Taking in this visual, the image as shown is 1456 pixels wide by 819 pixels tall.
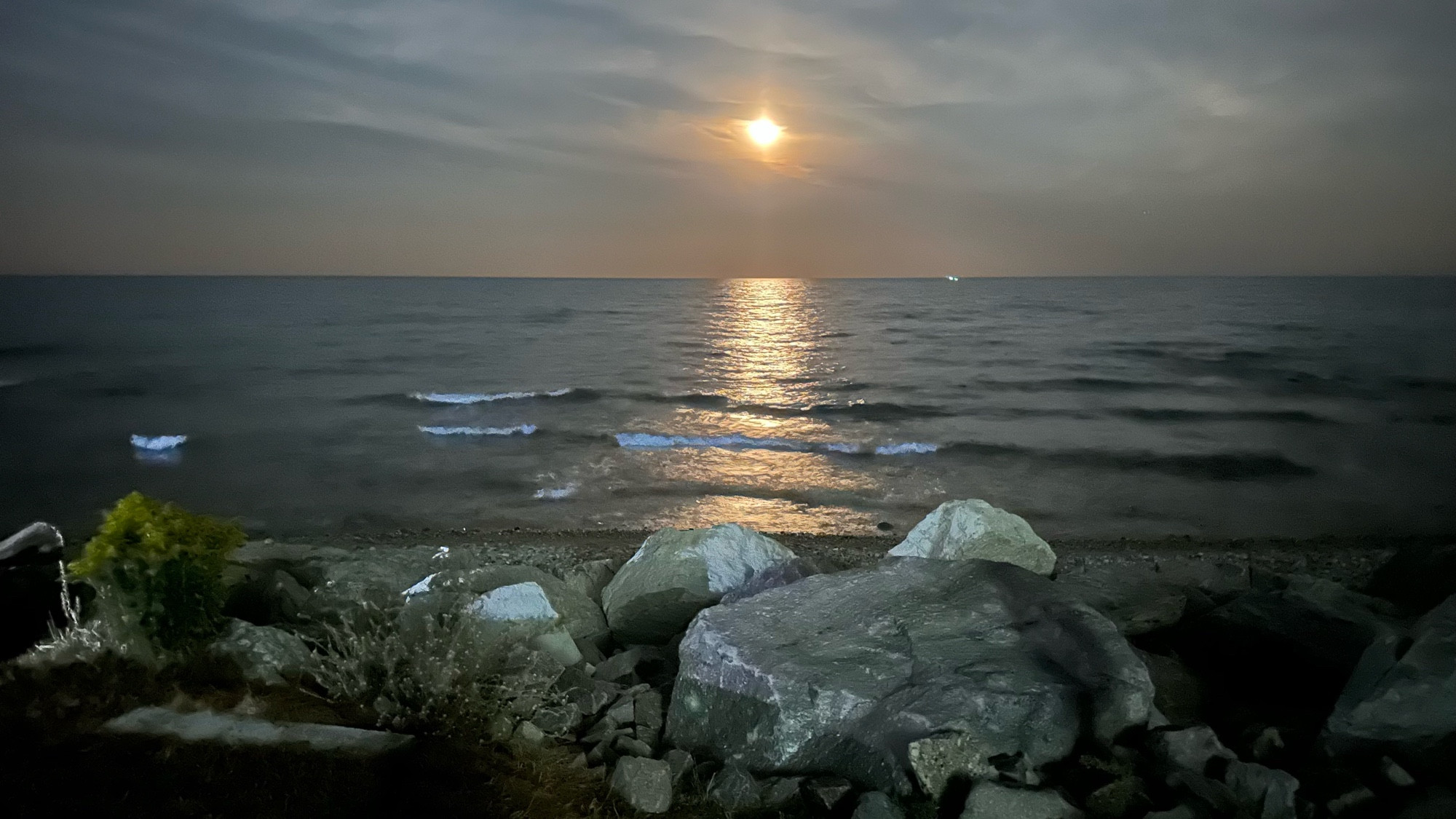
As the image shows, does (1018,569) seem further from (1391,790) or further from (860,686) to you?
(1391,790)

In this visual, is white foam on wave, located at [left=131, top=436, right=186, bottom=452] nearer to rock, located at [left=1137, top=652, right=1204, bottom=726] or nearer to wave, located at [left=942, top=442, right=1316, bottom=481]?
wave, located at [left=942, top=442, right=1316, bottom=481]

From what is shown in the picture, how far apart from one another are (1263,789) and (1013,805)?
112cm

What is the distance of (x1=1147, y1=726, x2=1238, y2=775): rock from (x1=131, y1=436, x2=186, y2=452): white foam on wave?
81.9ft

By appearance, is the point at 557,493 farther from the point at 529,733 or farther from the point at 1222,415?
the point at 1222,415

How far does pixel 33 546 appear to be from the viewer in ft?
20.7

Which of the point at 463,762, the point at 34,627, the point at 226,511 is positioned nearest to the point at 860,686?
the point at 463,762

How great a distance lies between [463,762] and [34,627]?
11.6 ft

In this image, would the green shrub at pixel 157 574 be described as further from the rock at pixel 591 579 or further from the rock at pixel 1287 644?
the rock at pixel 1287 644

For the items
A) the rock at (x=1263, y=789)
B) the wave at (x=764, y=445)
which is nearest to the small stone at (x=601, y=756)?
the rock at (x=1263, y=789)

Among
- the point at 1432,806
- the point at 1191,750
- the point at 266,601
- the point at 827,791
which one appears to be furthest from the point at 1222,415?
the point at 266,601

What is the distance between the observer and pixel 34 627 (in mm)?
5066

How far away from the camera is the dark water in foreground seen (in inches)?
603

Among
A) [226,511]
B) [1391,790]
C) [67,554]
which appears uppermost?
[1391,790]

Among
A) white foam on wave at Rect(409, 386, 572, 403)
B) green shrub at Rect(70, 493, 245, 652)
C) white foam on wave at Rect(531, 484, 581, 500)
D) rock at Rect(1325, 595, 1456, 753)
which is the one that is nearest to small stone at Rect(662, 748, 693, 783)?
green shrub at Rect(70, 493, 245, 652)
